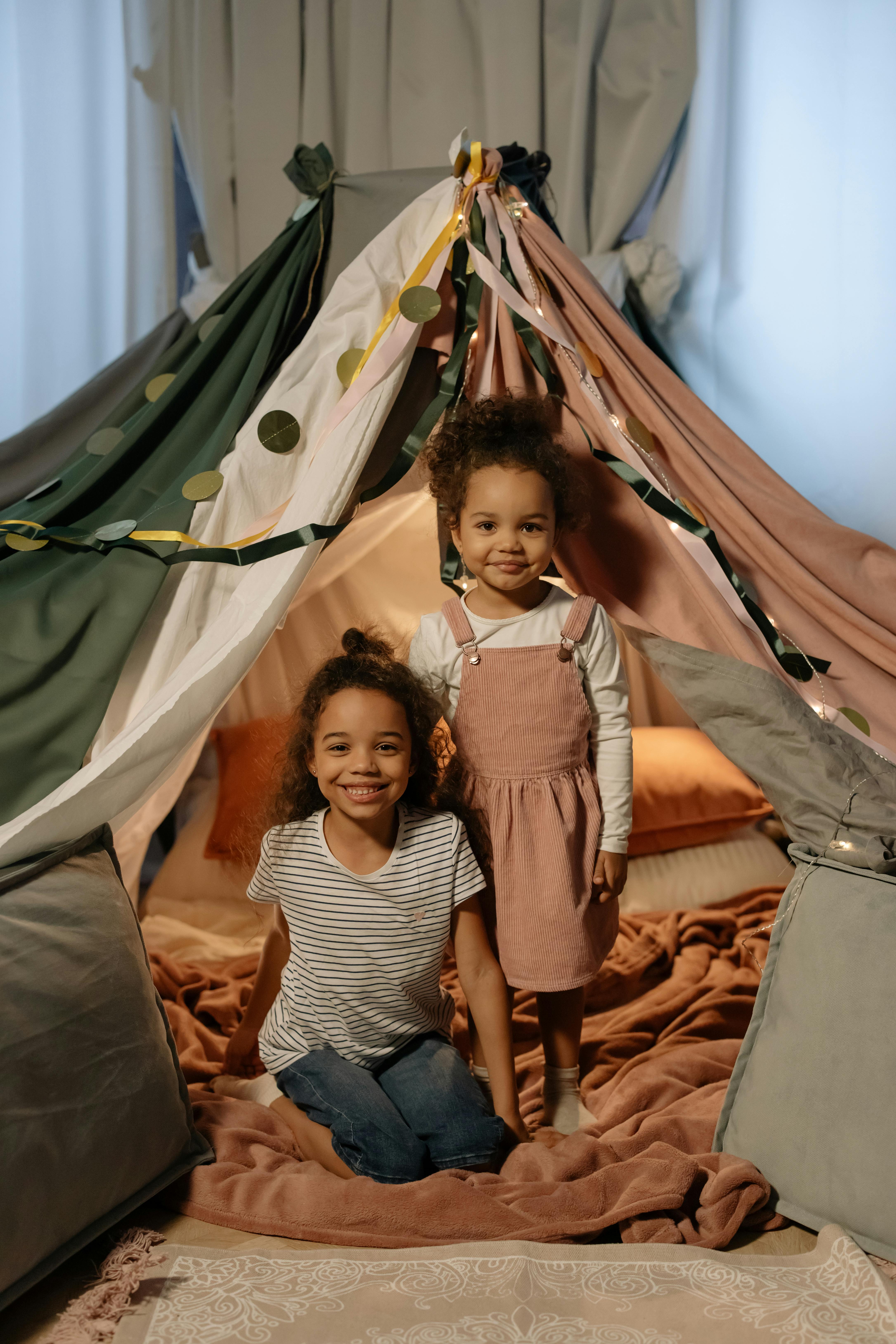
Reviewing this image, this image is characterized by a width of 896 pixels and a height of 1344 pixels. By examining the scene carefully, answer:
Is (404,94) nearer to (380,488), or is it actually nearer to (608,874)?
(380,488)

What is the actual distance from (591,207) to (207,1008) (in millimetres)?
2302

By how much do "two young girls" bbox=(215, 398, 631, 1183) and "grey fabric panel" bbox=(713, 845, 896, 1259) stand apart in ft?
0.96

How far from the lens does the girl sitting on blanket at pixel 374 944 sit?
1.39 metres

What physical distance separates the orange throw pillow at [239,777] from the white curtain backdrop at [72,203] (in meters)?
1.17

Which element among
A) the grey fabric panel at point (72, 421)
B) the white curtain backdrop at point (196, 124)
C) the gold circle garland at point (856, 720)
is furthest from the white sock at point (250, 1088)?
the white curtain backdrop at point (196, 124)

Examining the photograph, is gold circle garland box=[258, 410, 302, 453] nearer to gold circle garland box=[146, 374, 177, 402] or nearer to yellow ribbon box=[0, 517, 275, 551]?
yellow ribbon box=[0, 517, 275, 551]

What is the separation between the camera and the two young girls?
1.41m

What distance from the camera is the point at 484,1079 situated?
61.6 inches

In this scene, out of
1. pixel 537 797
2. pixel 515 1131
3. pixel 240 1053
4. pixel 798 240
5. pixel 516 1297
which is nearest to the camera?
pixel 516 1297

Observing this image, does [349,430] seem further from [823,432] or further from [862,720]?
[823,432]

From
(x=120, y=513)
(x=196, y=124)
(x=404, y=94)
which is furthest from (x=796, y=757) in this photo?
(x=196, y=124)

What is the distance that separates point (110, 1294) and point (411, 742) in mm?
791

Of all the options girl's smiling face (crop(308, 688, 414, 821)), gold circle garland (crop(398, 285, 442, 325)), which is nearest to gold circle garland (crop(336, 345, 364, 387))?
gold circle garland (crop(398, 285, 442, 325))

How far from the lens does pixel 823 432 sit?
2.51 m
